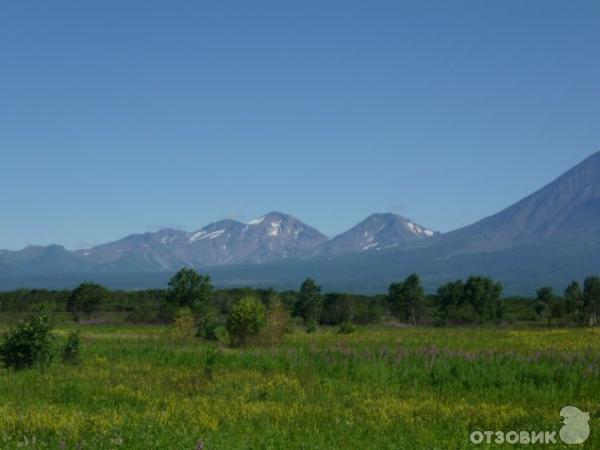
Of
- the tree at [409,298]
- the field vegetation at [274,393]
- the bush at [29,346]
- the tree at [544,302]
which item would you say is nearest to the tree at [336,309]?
the tree at [409,298]

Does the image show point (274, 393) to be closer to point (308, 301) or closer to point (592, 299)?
point (308, 301)

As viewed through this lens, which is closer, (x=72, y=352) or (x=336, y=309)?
(x=72, y=352)

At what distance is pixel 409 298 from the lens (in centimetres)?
7225

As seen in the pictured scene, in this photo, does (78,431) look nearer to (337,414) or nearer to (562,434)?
(337,414)

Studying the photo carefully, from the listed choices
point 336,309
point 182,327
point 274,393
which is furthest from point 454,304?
point 274,393

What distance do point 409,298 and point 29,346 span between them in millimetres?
53665

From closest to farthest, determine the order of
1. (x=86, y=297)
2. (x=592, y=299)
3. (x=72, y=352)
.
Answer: (x=72, y=352)
(x=592, y=299)
(x=86, y=297)

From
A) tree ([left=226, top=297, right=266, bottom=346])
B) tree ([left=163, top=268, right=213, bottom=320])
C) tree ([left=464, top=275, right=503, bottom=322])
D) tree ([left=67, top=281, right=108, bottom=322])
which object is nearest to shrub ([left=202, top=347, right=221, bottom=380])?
tree ([left=226, top=297, right=266, bottom=346])

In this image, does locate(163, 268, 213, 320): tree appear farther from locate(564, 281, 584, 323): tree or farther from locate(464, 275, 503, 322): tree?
locate(564, 281, 584, 323): tree

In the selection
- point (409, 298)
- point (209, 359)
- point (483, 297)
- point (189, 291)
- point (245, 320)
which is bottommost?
point (209, 359)

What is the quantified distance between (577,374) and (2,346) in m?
17.8

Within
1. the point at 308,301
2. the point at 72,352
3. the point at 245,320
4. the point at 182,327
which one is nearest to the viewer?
the point at 72,352

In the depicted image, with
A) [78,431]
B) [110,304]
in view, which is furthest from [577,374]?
[110,304]

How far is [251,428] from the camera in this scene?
13.0 meters
